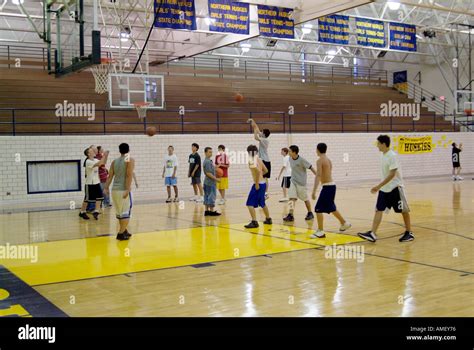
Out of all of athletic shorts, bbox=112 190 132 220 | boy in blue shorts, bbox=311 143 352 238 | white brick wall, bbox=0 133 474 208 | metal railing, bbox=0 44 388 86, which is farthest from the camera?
metal railing, bbox=0 44 388 86

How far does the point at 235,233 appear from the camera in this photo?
11258mm

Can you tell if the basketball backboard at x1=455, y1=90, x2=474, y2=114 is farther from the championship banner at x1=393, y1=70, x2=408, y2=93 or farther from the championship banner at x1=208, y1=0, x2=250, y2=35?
the championship banner at x1=208, y1=0, x2=250, y2=35

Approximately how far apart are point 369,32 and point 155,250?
16.4 meters

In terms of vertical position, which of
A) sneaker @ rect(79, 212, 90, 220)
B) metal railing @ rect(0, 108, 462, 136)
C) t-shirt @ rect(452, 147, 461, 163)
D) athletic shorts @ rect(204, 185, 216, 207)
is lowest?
sneaker @ rect(79, 212, 90, 220)

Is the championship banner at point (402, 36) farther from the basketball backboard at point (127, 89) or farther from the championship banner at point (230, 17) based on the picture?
the basketball backboard at point (127, 89)

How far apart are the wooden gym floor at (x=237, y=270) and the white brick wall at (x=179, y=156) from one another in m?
5.99

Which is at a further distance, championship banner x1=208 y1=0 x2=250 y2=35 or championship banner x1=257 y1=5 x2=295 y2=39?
championship banner x1=257 y1=5 x2=295 y2=39

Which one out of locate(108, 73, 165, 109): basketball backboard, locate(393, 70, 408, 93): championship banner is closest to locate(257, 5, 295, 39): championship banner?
locate(108, 73, 165, 109): basketball backboard

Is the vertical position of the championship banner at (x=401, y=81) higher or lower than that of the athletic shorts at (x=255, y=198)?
higher

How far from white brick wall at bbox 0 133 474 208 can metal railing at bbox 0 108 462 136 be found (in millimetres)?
714

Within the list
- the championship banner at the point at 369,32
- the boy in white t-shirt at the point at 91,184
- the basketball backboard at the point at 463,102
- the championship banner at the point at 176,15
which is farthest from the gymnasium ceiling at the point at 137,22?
the basketball backboard at the point at 463,102
